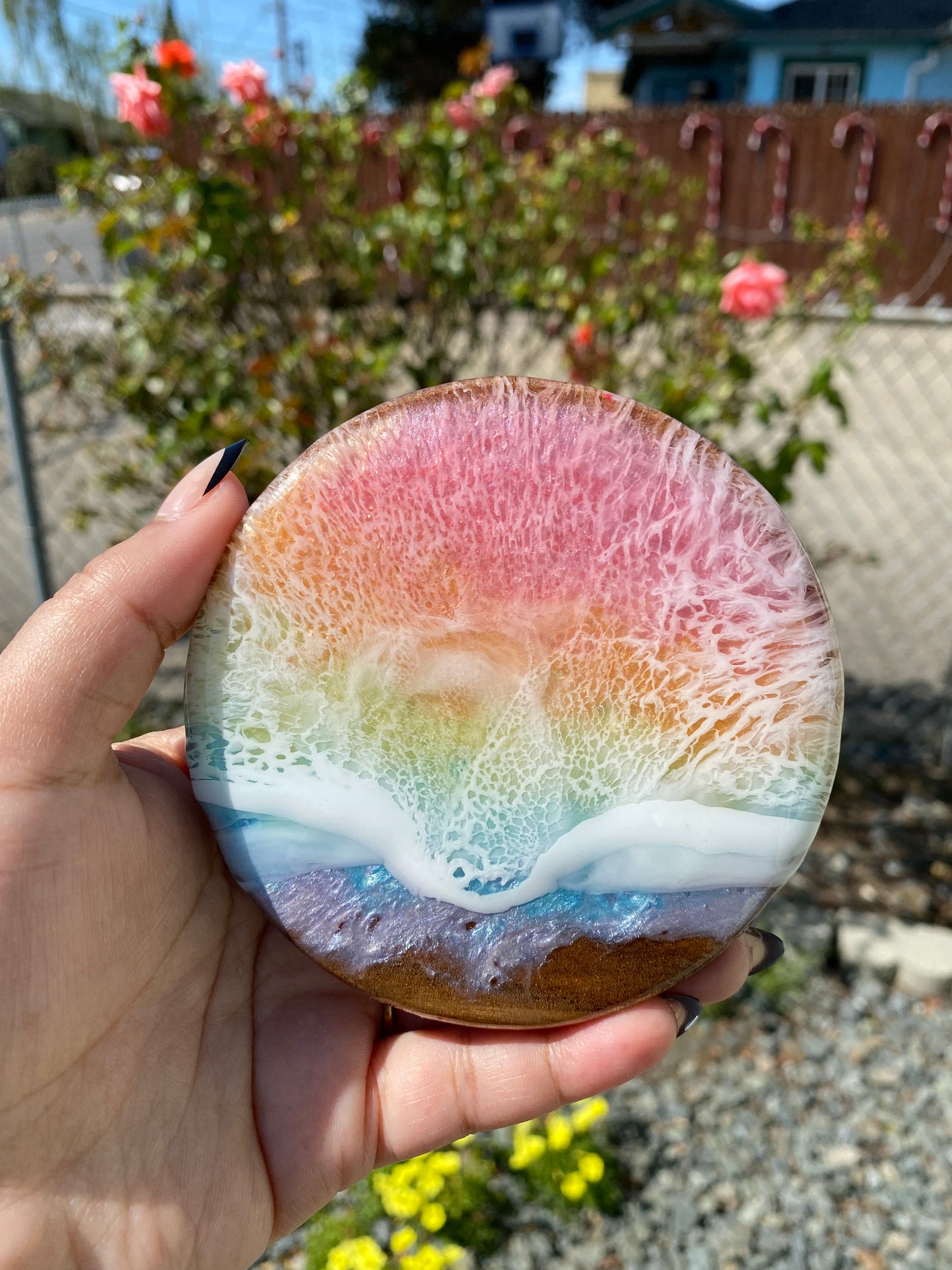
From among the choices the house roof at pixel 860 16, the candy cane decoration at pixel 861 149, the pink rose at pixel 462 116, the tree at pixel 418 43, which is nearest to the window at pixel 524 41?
the house roof at pixel 860 16

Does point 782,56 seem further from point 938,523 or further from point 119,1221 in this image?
point 119,1221

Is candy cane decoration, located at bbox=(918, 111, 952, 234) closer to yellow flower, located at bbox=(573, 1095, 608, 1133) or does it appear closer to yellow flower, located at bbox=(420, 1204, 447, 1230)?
yellow flower, located at bbox=(573, 1095, 608, 1133)

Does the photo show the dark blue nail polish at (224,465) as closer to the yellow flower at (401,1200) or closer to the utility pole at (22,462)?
the yellow flower at (401,1200)

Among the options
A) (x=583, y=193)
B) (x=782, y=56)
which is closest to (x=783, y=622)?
(x=583, y=193)

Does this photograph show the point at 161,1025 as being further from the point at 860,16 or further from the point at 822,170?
the point at 860,16

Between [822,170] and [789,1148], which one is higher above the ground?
[822,170]

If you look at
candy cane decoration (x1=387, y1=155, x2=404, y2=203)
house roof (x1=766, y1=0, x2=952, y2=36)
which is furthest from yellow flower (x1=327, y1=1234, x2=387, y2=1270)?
house roof (x1=766, y1=0, x2=952, y2=36)

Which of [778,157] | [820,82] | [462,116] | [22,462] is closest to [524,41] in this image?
[820,82]
